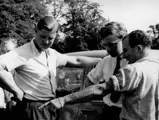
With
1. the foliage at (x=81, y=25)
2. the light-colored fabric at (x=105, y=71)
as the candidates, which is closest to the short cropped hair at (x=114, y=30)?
the light-colored fabric at (x=105, y=71)

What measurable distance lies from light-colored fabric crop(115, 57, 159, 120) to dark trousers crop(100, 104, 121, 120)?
382 mm

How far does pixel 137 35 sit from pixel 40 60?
1096 millimetres

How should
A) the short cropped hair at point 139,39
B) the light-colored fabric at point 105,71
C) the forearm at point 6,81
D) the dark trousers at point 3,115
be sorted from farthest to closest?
the dark trousers at point 3,115, the light-colored fabric at point 105,71, the forearm at point 6,81, the short cropped hair at point 139,39

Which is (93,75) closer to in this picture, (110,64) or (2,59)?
(110,64)

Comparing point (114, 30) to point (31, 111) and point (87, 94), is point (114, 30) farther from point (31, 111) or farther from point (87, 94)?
point (31, 111)

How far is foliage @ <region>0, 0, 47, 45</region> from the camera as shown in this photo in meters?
34.7

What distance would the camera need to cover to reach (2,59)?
8.99 ft

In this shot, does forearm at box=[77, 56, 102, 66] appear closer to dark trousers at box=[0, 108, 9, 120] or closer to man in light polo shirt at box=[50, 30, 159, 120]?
man in light polo shirt at box=[50, 30, 159, 120]

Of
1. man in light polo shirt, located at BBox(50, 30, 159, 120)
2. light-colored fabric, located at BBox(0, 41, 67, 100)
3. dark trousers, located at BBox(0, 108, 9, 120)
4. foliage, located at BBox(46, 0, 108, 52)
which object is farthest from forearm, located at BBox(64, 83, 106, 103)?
foliage, located at BBox(46, 0, 108, 52)

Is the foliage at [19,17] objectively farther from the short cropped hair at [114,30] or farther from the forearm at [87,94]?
the forearm at [87,94]

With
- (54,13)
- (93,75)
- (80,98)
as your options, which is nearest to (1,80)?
(80,98)

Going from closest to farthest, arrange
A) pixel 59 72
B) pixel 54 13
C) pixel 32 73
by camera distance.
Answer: pixel 32 73, pixel 59 72, pixel 54 13

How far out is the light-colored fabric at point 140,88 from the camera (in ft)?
7.32

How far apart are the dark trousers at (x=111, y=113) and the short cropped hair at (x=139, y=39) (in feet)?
2.43
